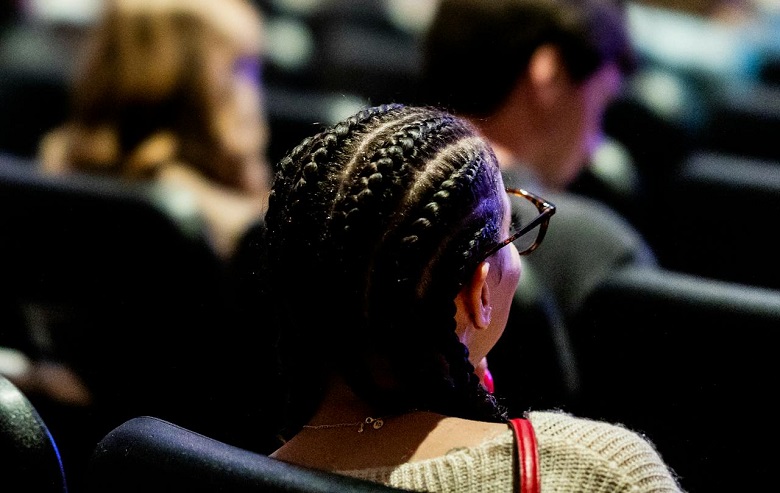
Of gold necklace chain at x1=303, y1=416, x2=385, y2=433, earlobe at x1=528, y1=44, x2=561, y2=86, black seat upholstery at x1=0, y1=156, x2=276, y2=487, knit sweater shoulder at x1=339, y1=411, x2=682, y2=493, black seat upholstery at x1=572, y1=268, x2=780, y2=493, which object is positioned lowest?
black seat upholstery at x1=0, y1=156, x2=276, y2=487

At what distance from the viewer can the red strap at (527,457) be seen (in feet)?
2.69

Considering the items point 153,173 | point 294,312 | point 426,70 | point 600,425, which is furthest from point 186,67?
point 600,425

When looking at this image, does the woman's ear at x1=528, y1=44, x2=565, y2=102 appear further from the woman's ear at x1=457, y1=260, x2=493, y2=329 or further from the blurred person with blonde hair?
the woman's ear at x1=457, y1=260, x2=493, y2=329

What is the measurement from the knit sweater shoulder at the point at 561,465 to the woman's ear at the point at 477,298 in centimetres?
10

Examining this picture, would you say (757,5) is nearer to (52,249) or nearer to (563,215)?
(563,215)

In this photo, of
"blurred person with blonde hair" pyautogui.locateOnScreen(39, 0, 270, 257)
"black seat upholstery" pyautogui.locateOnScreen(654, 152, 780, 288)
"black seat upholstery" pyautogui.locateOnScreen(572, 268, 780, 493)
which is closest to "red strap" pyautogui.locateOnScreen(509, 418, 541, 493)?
"black seat upholstery" pyautogui.locateOnScreen(572, 268, 780, 493)

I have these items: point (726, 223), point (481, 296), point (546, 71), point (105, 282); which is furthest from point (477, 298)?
point (726, 223)

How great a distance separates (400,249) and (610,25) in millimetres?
1254

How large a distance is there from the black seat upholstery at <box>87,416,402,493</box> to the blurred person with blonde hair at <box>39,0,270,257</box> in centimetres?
145

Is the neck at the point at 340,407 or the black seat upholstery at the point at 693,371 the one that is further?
the black seat upholstery at the point at 693,371

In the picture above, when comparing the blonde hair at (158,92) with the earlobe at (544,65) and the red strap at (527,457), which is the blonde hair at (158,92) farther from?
the red strap at (527,457)

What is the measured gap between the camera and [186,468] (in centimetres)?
78

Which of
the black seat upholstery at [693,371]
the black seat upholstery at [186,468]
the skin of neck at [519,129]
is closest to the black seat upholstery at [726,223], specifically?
the skin of neck at [519,129]

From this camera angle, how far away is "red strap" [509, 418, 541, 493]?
32.3 inches
